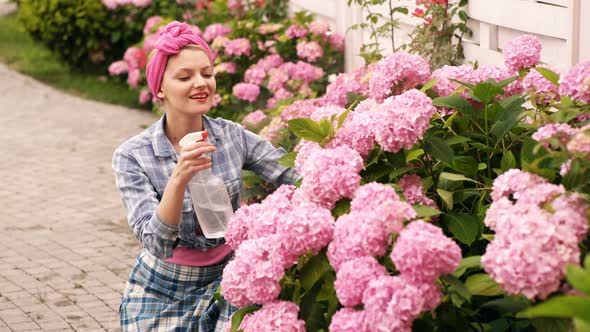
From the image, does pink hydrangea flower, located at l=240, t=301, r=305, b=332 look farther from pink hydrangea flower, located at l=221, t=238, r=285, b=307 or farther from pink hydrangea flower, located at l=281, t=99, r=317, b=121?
pink hydrangea flower, located at l=281, t=99, r=317, b=121

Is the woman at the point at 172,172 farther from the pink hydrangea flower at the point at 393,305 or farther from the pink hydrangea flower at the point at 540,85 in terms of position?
the pink hydrangea flower at the point at 393,305

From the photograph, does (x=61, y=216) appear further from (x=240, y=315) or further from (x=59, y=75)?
(x=59, y=75)

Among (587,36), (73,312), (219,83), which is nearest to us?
(587,36)

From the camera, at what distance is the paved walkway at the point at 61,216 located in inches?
207

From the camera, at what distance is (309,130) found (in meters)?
2.73

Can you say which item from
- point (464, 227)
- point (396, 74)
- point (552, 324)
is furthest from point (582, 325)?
point (396, 74)

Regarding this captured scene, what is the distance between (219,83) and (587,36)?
13.0 ft

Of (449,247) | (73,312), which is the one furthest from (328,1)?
(449,247)

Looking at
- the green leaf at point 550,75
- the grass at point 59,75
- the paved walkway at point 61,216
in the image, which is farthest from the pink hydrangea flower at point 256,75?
the green leaf at point 550,75

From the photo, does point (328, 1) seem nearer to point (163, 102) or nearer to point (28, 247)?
point (28, 247)

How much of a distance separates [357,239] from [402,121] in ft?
1.40

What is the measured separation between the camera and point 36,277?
227 inches

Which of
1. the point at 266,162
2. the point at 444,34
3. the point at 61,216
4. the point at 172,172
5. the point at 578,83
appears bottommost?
the point at 61,216

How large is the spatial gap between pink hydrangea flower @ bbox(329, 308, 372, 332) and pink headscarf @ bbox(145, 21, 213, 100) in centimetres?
146
